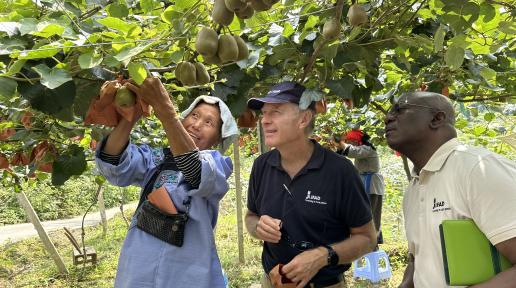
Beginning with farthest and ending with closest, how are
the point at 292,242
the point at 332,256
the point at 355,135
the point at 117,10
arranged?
the point at 355,135 → the point at 292,242 → the point at 332,256 → the point at 117,10

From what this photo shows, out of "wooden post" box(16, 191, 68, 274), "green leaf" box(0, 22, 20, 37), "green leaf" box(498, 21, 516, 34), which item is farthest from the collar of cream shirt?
"wooden post" box(16, 191, 68, 274)

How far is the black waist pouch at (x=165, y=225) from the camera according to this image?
1.59m

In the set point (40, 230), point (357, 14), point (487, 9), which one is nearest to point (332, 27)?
point (357, 14)

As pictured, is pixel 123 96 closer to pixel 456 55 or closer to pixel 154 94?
pixel 154 94

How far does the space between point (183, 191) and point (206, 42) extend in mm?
627

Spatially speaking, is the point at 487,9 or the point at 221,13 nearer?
the point at 221,13

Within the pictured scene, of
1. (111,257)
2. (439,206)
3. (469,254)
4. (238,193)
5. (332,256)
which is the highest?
(439,206)

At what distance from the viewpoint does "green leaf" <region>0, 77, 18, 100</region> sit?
3.58 feet

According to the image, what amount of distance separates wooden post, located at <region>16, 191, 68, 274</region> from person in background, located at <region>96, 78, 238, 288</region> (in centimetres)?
474

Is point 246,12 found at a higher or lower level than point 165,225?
higher

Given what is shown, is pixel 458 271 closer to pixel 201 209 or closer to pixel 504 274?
pixel 504 274

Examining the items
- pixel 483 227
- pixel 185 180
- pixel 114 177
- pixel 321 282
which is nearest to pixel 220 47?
pixel 185 180

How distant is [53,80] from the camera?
109 centimetres

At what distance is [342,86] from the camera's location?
5.58 feet
